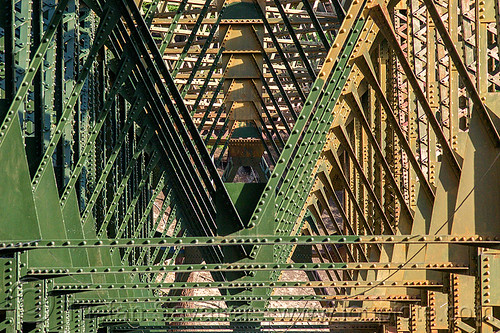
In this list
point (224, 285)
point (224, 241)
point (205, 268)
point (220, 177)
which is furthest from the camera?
point (224, 285)

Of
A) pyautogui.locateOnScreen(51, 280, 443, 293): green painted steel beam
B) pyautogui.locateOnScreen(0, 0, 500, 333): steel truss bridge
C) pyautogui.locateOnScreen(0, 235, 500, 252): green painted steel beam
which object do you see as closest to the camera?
pyautogui.locateOnScreen(0, 235, 500, 252): green painted steel beam

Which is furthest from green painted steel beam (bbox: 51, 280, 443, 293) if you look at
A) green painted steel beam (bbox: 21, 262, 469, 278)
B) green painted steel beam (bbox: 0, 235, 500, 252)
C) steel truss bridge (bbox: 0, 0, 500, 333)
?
green painted steel beam (bbox: 0, 235, 500, 252)

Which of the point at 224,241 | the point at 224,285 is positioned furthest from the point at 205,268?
the point at 224,285

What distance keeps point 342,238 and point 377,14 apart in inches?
108

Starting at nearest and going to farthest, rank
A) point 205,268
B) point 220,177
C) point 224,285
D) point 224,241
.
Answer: point 224,241, point 205,268, point 220,177, point 224,285

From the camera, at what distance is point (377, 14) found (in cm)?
1251

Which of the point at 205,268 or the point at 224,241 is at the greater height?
the point at 224,241

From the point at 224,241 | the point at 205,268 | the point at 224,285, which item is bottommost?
the point at 205,268

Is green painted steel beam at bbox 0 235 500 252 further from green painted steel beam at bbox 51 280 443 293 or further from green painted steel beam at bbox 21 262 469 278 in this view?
green painted steel beam at bbox 51 280 443 293

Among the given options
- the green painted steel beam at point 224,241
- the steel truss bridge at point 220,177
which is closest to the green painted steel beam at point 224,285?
the steel truss bridge at point 220,177

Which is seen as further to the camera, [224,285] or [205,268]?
[224,285]

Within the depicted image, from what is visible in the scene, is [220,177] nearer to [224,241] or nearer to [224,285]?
[224,241]

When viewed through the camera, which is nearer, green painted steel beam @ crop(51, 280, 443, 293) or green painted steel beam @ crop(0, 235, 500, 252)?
green painted steel beam @ crop(0, 235, 500, 252)

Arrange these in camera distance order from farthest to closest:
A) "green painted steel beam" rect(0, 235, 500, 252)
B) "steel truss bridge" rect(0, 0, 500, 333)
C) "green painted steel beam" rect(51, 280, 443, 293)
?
"green painted steel beam" rect(51, 280, 443, 293) < "steel truss bridge" rect(0, 0, 500, 333) < "green painted steel beam" rect(0, 235, 500, 252)
